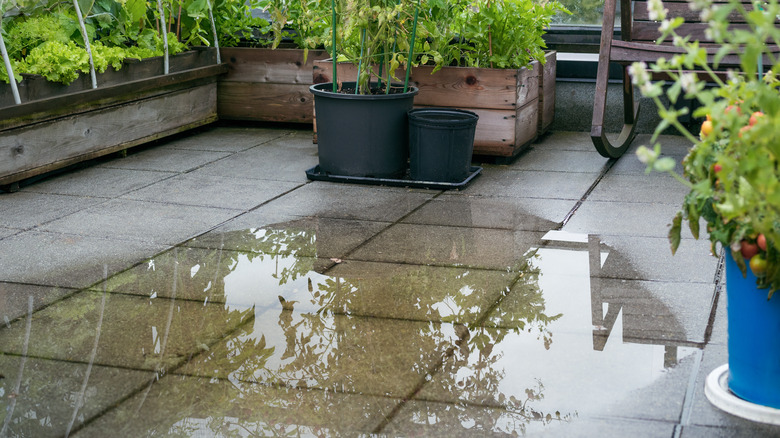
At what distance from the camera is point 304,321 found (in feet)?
9.02

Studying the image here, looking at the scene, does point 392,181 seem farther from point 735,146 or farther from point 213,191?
point 735,146

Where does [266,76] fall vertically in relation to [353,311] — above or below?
above

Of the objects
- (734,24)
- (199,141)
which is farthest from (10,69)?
(734,24)

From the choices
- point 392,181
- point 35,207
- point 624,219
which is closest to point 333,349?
point 624,219

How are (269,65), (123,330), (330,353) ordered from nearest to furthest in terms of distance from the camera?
(330,353) < (123,330) < (269,65)

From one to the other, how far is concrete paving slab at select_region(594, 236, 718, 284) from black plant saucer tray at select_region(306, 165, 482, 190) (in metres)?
1.10

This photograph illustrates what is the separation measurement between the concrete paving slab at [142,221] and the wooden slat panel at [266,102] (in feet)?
6.82

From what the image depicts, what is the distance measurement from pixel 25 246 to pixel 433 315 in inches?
70.8

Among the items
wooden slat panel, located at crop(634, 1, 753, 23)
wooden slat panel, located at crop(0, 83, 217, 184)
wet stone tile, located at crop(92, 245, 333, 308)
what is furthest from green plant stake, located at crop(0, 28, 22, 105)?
wooden slat panel, located at crop(634, 1, 753, 23)

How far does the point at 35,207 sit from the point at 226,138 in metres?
1.93

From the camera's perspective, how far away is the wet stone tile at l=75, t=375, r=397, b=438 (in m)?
2.07

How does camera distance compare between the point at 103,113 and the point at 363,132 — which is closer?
the point at 363,132

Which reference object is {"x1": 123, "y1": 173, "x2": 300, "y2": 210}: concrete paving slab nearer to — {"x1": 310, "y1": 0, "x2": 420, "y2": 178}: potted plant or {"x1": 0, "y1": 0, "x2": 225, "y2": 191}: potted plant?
{"x1": 310, "y1": 0, "x2": 420, "y2": 178}: potted plant

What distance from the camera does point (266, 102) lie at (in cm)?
611
